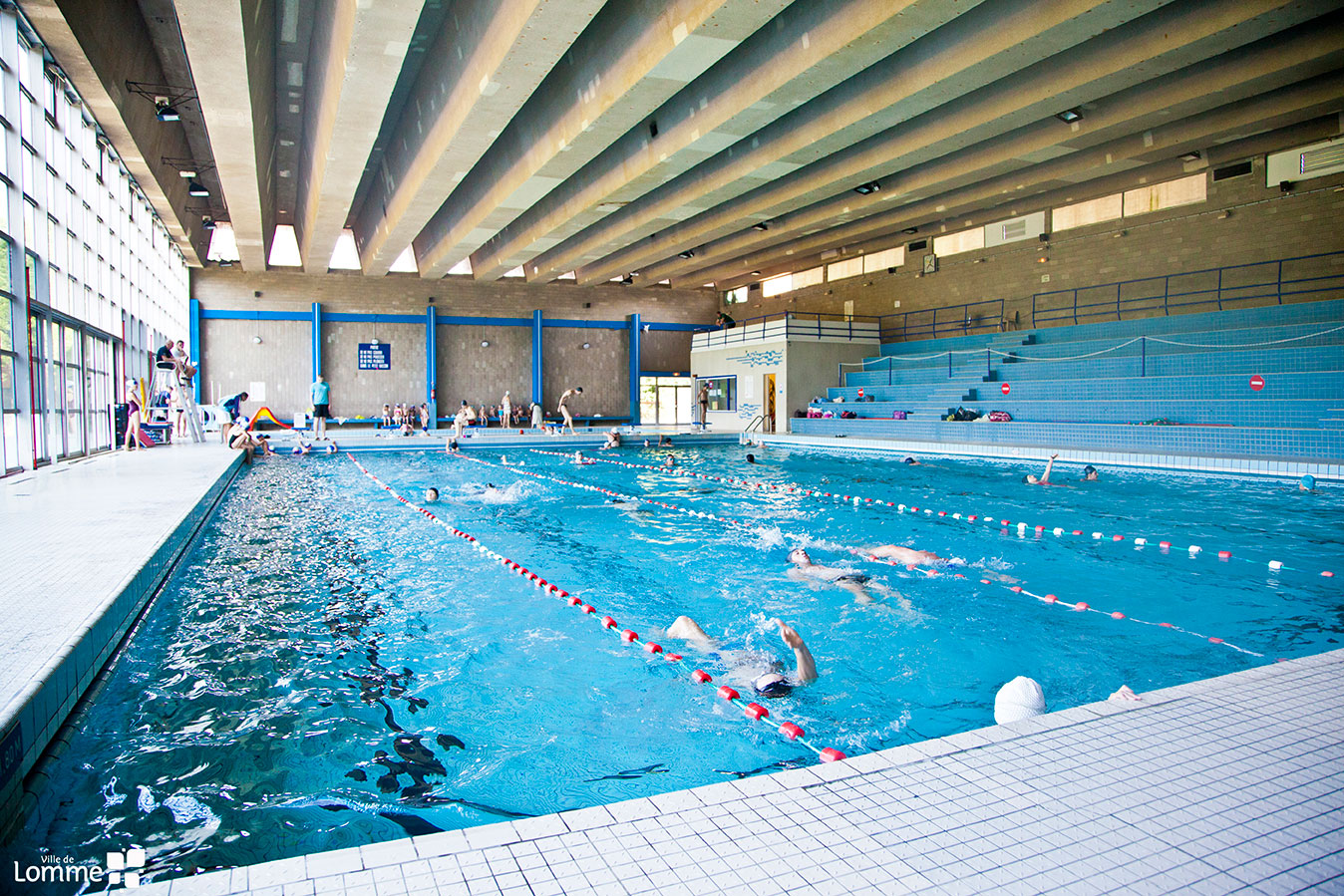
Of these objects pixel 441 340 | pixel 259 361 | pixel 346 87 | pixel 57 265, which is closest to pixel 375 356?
pixel 441 340

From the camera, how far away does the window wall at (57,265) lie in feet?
23.0

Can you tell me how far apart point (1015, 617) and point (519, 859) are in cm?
367

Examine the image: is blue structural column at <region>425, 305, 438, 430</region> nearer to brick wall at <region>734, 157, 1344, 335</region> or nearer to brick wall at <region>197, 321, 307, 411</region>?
brick wall at <region>197, 321, 307, 411</region>

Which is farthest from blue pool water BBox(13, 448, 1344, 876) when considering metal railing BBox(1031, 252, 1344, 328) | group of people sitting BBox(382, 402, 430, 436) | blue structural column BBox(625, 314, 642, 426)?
blue structural column BBox(625, 314, 642, 426)

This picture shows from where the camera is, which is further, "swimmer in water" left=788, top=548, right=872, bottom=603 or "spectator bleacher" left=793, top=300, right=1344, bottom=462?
"spectator bleacher" left=793, top=300, right=1344, bottom=462

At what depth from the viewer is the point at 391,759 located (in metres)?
2.63

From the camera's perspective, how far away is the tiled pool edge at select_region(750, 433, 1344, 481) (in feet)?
30.9

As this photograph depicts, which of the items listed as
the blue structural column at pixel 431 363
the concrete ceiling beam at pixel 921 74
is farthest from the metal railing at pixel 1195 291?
the blue structural column at pixel 431 363

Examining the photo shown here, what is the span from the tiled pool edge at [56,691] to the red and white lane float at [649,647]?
2225 millimetres

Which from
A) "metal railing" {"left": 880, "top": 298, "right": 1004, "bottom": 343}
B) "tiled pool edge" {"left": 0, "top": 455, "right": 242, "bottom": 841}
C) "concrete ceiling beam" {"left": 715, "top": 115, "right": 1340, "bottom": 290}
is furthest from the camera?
"metal railing" {"left": 880, "top": 298, "right": 1004, "bottom": 343}

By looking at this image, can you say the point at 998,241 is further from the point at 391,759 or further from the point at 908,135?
the point at 391,759

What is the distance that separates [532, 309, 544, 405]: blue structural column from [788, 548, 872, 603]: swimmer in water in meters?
18.4

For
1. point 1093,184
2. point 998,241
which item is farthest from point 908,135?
Result: point 998,241

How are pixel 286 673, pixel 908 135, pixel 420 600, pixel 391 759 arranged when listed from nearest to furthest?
pixel 391 759
pixel 286 673
pixel 420 600
pixel 908 135
